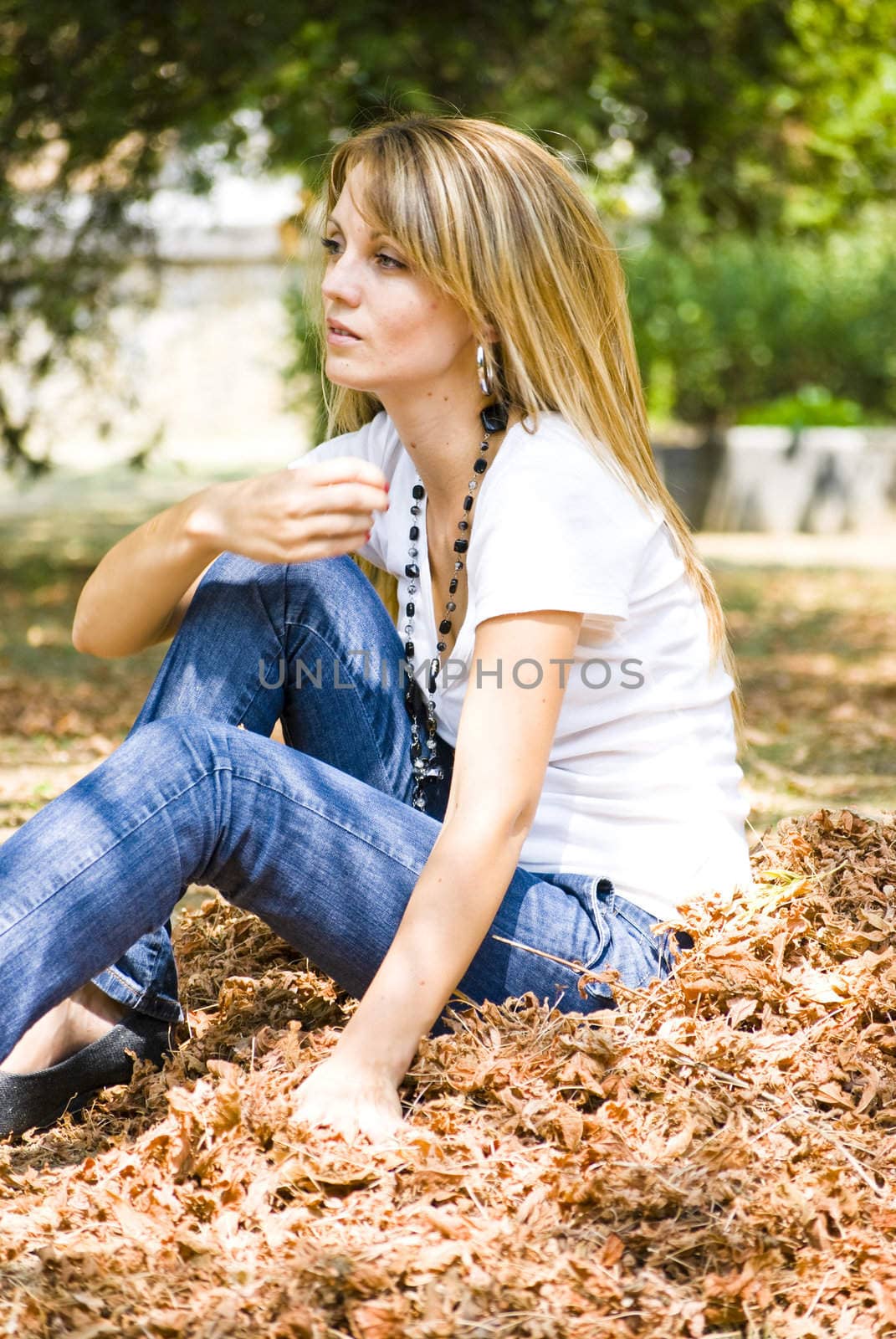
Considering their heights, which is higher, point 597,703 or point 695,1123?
point 597,703

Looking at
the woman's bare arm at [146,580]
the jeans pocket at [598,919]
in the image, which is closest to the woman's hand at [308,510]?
the woman's bare arm at [146,580]

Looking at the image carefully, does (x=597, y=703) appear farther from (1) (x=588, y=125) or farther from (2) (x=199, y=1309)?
(1) (x=588, y=125)

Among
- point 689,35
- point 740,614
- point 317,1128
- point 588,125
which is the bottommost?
point 740,614

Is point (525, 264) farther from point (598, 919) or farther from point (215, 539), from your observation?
point (598, 919)

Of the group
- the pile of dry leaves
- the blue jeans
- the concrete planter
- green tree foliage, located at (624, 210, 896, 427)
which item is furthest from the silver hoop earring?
green tree foliage, located at (624, 210, 896, 427)

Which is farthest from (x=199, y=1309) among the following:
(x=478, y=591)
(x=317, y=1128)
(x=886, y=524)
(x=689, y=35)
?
(x=886, y=524)

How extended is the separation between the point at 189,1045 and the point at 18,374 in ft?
25.4

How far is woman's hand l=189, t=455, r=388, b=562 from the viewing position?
2.26m

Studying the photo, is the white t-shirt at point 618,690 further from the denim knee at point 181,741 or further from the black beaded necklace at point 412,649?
the denim knee at point 181,741

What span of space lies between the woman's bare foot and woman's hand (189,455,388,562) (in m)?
0.74

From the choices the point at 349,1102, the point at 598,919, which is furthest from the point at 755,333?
the point at 349,1102

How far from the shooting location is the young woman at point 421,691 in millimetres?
2068

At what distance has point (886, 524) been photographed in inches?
485

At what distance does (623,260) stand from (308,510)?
8.70 metres
